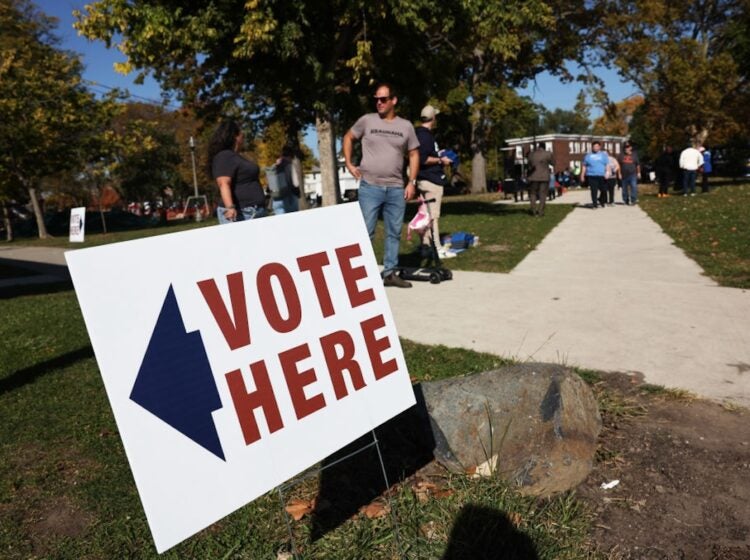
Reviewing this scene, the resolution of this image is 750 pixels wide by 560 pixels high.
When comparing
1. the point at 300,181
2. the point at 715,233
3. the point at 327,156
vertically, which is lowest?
the point at 715,233

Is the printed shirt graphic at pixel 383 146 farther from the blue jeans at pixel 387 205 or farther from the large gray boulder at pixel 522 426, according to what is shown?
the large gray boulder at pixel 522 426

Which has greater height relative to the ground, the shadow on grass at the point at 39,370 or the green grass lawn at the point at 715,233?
the shadow on grass at the point at 39,370

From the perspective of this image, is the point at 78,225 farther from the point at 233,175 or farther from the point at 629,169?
the point at 629,169

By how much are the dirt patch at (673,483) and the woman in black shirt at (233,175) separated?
4228mm

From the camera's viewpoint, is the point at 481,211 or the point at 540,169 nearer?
the point at 540,169

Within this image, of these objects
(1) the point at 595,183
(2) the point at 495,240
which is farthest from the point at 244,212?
(1) the point at 595,183

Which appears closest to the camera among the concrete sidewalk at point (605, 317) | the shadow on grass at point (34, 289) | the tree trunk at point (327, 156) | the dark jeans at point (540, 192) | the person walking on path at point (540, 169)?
the concrete sidewalk at point (605, 317)

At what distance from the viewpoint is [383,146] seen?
5.97m

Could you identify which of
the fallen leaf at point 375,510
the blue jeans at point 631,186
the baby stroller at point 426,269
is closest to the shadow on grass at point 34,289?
the baby stroller at point 426,269

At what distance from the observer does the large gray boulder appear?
2.57 meters

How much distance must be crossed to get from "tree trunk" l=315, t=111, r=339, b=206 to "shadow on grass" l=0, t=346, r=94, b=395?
1156 centimetres

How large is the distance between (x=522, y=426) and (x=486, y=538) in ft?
2.01

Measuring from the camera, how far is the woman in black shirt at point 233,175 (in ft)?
19.4

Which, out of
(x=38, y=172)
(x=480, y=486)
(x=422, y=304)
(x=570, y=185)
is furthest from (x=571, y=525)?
(x=570, y=185)
